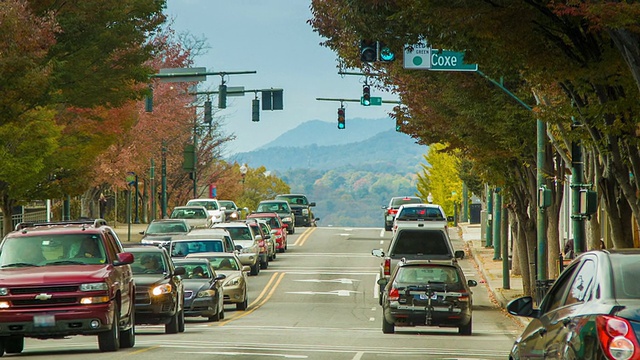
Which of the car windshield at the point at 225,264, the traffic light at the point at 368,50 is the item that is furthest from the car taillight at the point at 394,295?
the car windshield at the point at 225,264

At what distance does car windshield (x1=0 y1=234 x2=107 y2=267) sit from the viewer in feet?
61.1

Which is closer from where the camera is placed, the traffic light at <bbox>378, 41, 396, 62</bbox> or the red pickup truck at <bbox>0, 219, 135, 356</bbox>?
the red pickup truck at <bbox>0, 219, 135, 356</bbox>

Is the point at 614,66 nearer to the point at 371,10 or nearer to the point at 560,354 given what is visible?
the point at 371,10

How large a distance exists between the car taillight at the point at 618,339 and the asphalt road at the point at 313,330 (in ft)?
33.9

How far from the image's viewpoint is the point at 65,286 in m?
17.6

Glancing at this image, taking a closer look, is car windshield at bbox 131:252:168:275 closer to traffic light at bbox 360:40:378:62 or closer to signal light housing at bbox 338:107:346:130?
traffic light at bbox 360:40:378:62

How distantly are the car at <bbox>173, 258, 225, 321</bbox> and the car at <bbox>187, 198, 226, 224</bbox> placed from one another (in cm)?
3036

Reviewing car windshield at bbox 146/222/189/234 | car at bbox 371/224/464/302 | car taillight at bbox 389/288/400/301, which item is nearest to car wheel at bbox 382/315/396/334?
car taillight at bbox 389/288/400/301

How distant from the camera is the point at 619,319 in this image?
763 cm

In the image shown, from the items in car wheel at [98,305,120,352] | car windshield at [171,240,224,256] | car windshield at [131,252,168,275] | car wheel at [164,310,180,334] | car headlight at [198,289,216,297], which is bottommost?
car wheel at [164,310,180,334]

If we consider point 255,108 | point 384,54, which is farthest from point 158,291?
point 255,108

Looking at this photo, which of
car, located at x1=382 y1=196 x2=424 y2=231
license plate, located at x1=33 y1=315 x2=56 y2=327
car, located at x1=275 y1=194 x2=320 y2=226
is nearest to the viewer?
license plate, located at x1=33 y1=315 x2=56 y2=327

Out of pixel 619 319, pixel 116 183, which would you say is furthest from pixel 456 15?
pixel 116 183

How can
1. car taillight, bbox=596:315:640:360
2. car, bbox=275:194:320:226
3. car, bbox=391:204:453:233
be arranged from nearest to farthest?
1. car taillight, bbox=596:315:640:360
2. car, bbox=391:204:453:233
3. car, bbox=275:194:320:226
